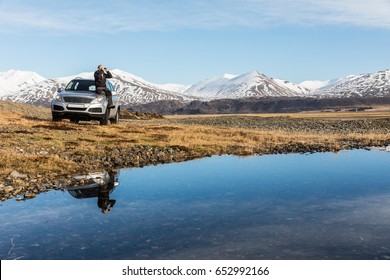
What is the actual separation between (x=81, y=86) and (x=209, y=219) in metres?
20.7

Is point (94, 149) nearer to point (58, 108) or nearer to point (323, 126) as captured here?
point (58, 108)

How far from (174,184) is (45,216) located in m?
5.85

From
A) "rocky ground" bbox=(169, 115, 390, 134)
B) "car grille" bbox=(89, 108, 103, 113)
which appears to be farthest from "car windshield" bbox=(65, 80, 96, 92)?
"rocky ground" bbox=(169, 115, 390, 134)

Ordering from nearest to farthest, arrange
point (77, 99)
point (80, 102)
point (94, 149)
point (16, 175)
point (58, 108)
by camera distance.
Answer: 1. point (16, 175)
2. point (94, 149)
3. point (77, 99)
4. point (80, 102)
5. point (58, 108)

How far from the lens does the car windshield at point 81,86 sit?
97.5 feet

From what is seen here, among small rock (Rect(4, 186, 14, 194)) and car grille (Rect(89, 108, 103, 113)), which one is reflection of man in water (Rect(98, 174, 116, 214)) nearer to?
small rock (Rect(4, 186, 14, 194))

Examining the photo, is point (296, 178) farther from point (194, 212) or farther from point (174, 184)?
point (194, 212)

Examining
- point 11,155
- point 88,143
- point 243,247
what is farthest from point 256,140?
point 243,247

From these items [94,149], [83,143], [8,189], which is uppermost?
[83,143]

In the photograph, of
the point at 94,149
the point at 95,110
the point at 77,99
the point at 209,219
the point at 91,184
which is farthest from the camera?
the point at 95,110

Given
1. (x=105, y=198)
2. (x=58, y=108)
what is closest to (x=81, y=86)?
(x=58, y=108)

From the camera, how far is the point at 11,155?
1897 cm

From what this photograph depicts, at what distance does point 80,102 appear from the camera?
92.8ft

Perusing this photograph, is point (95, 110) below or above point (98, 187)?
above
